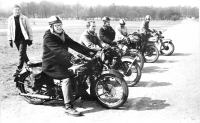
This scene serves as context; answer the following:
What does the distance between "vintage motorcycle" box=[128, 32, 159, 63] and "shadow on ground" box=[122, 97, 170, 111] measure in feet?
12.2

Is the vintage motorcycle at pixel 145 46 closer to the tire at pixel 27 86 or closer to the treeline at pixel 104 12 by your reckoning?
the tire at pixel 27 86

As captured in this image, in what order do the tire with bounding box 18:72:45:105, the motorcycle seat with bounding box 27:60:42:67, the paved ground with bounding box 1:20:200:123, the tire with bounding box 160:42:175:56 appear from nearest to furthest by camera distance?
the paved ground with bounding box 1:20:200:123 < the motorcycle seat with bounding box 27:60:42:67 < the tire with bounding box 18:72:45:105 < the tire with bounding box 160:42:175:56

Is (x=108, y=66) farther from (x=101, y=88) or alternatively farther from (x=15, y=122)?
(x=15, y=122)

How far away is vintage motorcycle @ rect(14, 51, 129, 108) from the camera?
4.69 m

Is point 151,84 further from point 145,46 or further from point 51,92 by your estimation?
point 145,46

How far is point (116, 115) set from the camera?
4.43 m

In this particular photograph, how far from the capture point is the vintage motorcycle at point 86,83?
4691 millimetres

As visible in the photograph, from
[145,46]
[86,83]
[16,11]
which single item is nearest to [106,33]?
[145,46]

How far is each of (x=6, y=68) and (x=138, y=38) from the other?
4.81m

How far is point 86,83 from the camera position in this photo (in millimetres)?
4902

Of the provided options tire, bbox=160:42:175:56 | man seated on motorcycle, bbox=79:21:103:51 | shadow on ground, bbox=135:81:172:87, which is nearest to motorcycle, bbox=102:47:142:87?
shadow on ground, bbox=135:81:172:87

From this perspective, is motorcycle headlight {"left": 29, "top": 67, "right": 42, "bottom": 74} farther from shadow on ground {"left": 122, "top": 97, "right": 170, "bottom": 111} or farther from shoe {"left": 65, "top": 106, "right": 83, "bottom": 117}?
shadow on ground {"left": 122, "top": 97, "right": 170, "bottom": 111}

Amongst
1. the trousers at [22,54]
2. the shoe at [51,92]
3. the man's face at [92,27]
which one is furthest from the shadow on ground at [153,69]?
the shoe at [51,92]

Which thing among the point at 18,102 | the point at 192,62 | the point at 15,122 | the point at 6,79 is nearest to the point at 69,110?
the point at 15,122
